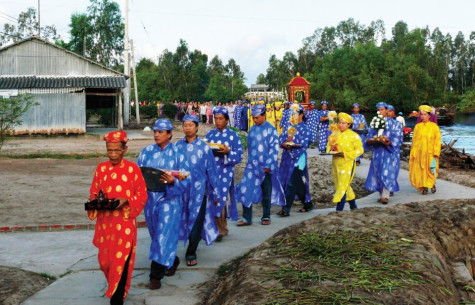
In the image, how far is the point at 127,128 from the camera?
36094 millimetres

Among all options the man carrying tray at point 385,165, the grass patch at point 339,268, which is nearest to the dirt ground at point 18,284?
the grass patch at point 339,268

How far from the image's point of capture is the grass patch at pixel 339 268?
396 cm

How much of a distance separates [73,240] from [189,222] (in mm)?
2148

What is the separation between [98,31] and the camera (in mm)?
63250

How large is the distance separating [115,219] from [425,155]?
7.92 meters

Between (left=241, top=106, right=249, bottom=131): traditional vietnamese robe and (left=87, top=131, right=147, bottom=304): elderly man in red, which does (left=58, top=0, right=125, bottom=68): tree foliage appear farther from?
(left=87, top=131, right=147, bottom=304): elderly man in red

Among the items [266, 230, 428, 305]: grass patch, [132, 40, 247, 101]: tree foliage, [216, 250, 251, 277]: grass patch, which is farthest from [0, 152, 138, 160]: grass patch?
[132, 40, 247, 101]: tree foliage

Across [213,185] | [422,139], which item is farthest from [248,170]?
[422,139]

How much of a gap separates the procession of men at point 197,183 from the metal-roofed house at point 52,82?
2087 centimetres

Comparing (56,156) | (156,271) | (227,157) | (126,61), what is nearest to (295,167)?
(227,157)

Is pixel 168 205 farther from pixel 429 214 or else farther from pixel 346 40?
pixel 346 40

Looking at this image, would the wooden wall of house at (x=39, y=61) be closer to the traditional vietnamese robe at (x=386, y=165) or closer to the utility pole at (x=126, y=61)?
the utility pole at (x=126, y=61)

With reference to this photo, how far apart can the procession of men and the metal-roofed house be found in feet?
68.5

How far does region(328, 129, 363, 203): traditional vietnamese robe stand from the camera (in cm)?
858
